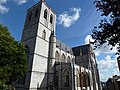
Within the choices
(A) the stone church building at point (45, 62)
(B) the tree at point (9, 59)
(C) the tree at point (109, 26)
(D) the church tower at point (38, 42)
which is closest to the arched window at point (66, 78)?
(A) the stone church building at point (45, 62)

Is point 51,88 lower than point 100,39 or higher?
lower

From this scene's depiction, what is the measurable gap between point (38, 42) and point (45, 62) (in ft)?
16.4

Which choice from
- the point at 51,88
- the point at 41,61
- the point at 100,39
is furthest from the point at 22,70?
the point at 100,39

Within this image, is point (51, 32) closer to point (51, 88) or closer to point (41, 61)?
point (41, 61)

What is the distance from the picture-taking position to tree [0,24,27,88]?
16419mm

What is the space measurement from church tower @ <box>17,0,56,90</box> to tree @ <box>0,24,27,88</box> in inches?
212

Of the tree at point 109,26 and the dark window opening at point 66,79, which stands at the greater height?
the tree at point 109,26

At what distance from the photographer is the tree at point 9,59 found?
16.4 meters

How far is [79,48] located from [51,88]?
2264cm

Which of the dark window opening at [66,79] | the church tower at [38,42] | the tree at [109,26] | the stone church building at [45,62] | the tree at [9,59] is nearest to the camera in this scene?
the tree at [109,26]

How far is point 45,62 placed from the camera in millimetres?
28641

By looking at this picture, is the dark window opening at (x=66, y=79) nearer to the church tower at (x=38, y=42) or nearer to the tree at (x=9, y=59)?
the church tower at (x=38, y=42)

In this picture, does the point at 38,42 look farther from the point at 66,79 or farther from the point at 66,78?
the point at 66,79

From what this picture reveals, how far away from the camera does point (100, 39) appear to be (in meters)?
8.56
